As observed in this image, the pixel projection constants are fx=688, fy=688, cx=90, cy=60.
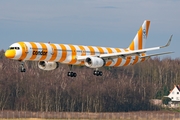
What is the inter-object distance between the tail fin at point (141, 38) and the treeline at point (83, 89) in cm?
4353

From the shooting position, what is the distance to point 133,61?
302ft

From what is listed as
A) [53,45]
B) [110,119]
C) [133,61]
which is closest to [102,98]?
[110,119]

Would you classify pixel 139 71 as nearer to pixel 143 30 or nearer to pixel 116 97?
pixel 116 97

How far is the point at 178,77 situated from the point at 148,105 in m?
21.3

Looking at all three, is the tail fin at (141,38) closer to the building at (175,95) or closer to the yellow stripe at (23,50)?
the yellow stripe at (23,50)

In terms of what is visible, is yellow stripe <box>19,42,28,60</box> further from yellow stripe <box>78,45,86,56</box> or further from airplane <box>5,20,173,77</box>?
yellow stripe <box>78,45,86,56</box>

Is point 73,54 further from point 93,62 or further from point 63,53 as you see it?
point 93,62

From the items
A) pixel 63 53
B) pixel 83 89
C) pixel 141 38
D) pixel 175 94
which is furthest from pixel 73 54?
pixel 175 94

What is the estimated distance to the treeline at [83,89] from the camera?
14012cm

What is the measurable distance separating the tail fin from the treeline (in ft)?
143

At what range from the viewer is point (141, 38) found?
9606cm

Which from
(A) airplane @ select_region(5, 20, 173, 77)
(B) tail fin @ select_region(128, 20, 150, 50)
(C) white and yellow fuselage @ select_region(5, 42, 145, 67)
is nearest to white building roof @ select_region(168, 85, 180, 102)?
(B) tail fin @ select_region(128, 20, 150, 50)

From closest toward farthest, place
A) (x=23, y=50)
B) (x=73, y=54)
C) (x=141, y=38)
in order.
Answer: (x=23, y=50)
(x=73, y=54)
(x=141, y=38)

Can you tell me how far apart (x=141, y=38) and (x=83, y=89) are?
174ft
